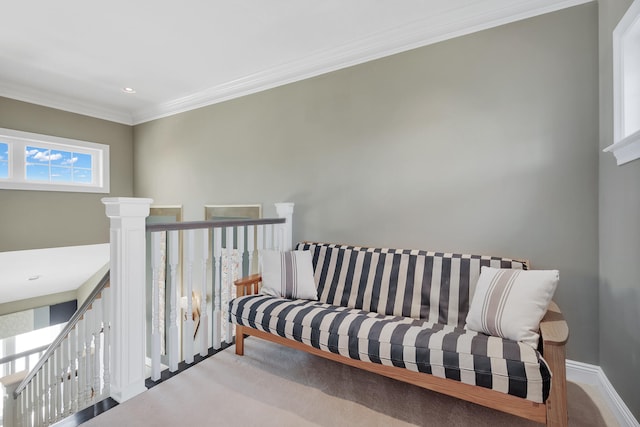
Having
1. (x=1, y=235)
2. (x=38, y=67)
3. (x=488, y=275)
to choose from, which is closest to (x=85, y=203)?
(x=1, y=235)

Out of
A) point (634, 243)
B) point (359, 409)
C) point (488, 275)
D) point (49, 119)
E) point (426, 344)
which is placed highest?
point (49, 119)

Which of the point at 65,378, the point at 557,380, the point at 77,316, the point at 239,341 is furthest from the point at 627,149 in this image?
the point at 65,378

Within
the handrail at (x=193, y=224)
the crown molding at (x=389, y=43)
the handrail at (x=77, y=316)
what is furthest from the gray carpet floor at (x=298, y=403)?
the crown molding at (x=389, y=43)

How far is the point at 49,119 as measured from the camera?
3852 millimetres

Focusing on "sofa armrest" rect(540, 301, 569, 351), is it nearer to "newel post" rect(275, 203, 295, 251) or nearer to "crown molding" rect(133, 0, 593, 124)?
"crown molding" rect(133, 0, 593, 124)

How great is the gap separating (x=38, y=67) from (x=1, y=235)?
2025 millimetres

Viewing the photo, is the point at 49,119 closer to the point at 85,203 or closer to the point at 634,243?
the point at 85,203

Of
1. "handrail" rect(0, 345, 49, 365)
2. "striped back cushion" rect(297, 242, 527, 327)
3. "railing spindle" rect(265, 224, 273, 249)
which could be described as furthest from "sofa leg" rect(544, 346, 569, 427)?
"handrail" rect(0, 345, 49, 365)

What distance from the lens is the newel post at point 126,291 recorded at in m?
1.60

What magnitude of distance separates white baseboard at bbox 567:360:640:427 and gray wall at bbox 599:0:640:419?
43 millimetres

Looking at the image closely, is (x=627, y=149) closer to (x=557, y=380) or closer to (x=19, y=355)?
(x=557, y=380)

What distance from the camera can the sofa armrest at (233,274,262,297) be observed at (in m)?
2.26

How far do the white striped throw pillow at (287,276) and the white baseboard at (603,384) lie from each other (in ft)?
5.92

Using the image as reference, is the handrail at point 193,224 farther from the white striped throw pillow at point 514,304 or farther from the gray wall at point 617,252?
the gray wall at point 617,252
